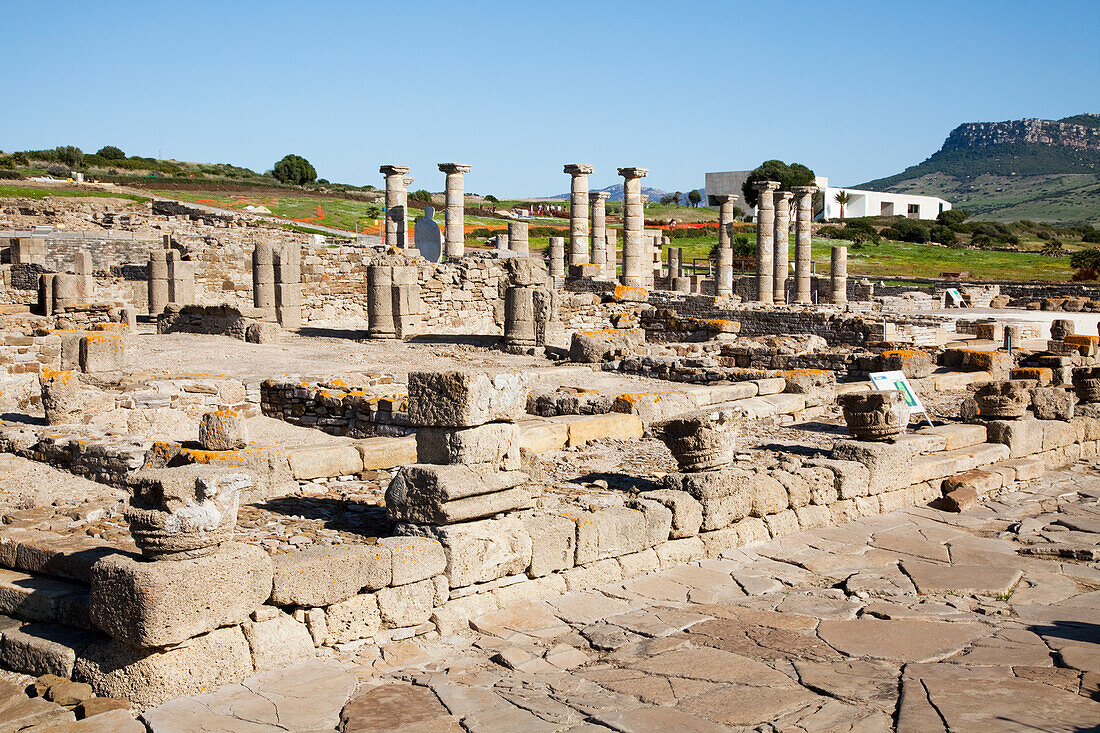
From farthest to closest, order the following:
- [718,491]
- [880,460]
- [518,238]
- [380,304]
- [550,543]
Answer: [518,238]
[380,304]
[880,460]
[718,491]
[550,543]

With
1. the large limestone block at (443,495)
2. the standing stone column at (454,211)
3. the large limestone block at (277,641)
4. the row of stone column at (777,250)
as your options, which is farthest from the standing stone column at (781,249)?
the large limestone block at (277,641)

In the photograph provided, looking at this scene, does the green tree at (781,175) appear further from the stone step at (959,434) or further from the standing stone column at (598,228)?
the stone step at (959,434)

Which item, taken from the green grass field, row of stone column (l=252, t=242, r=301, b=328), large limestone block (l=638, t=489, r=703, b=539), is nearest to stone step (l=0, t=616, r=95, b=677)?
large limestone block (l=638, t=489, r=703, b=539)

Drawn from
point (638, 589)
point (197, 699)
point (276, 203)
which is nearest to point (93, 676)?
point (197, 699)

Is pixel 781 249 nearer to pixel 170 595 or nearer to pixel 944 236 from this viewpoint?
pixel 170 595

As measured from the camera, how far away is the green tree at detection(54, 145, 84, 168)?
234 feet

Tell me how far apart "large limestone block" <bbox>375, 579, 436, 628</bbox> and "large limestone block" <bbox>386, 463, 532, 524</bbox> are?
48cm

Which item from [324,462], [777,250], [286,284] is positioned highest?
[777,250]

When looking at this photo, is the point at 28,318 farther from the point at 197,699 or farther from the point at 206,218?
the point at 206,218

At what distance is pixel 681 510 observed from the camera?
8.19 m

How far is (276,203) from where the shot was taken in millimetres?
63531

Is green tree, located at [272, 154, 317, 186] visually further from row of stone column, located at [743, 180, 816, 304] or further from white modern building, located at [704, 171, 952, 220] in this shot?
row of stone column, located at [743, 180, 816, 304]

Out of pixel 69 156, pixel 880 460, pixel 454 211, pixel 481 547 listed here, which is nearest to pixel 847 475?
pixel 880 460

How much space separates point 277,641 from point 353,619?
52 cm
